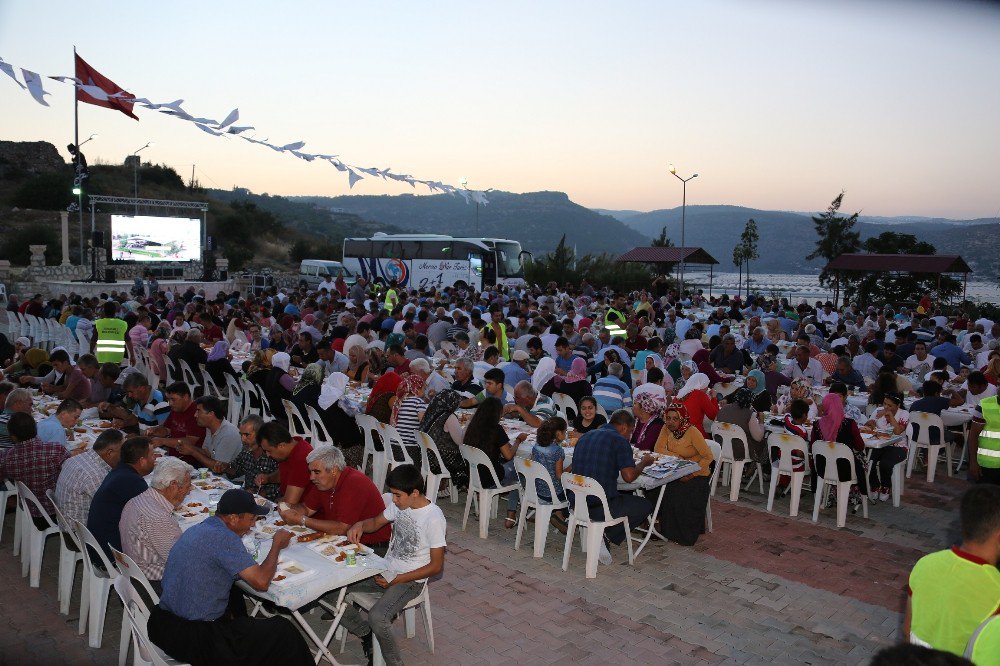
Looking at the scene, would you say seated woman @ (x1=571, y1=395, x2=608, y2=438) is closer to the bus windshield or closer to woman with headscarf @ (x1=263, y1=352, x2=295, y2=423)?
woman with headscarf @ (x1=263, y1=352, x2=295, y2=423)

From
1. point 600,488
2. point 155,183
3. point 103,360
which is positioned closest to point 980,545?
point 600,488

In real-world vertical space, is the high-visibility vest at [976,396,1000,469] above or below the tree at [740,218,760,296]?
below

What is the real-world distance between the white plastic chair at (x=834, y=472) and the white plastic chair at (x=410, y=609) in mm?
4263

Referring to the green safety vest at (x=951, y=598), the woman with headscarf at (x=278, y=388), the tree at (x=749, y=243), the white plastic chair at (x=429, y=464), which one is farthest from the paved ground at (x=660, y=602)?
the tree at (x=749, y=243)

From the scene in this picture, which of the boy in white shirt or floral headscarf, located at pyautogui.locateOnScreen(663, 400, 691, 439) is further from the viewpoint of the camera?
floral headscarf, located at pyautogui.locateOnScreen(663, 400, 691, 439)

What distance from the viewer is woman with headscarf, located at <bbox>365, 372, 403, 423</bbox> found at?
26.4 ft

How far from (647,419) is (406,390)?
2.40 metres

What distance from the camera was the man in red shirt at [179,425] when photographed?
268 inches

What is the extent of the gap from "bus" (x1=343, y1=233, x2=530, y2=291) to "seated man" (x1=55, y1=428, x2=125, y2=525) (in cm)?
2363

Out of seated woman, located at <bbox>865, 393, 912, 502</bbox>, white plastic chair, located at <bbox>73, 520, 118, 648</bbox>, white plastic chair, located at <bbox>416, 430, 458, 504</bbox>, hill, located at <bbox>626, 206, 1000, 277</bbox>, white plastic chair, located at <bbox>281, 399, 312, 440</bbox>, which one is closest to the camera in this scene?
white plastic chair, located at <bbox>73, 520, 118, 648</bbox>

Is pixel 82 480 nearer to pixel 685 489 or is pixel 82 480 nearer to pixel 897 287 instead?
pixel 685 489

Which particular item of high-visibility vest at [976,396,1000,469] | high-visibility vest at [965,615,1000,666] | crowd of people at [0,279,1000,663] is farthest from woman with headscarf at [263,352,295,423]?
high-visibility vest at [965,615,1000,666]

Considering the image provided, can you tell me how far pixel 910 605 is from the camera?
3230mm

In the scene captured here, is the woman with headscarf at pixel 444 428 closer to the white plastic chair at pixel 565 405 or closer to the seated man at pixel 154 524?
the white plastic chair at pixel 565 405
